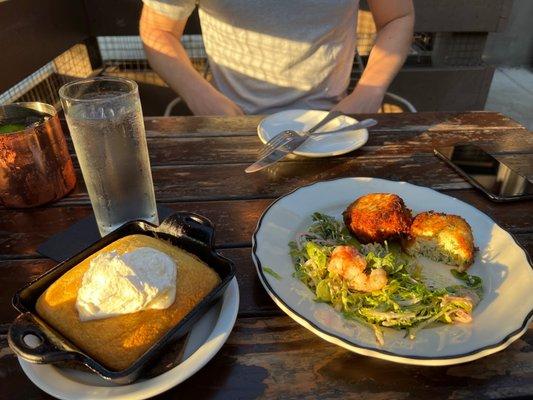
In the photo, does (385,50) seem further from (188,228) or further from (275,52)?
(188,228)

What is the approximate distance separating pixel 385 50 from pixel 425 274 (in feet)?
4.30

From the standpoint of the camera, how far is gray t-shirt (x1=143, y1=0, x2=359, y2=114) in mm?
1675

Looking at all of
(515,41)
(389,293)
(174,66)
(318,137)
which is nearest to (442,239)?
(389,293)

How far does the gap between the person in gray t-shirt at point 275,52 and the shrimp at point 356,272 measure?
3.32 ft

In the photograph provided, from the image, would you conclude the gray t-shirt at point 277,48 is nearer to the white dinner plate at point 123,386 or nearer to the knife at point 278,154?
the knife at point 278,154

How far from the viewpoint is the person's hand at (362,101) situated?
1664 millimetres

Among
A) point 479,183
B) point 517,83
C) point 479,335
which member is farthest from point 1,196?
point 517,83

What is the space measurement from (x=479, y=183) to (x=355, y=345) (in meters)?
0.71

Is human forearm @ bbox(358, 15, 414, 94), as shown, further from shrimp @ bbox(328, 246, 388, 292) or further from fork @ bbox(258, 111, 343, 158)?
shrimp @ bbox(328, 246, 388, 292)

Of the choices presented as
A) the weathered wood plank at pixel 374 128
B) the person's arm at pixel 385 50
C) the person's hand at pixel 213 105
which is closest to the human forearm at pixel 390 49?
the person's arm at pixel 385 50

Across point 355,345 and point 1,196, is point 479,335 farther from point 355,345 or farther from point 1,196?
point 1,196

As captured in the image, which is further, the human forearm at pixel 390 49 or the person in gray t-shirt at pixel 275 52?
the human forearm at pixel 390 49

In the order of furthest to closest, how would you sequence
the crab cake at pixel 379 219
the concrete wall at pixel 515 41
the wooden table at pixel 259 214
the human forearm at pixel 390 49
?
the concrete wall at pixel 515 41, the human forearm at pixel 390 49, the crab cake at pixel 379 219, the wooden table at pixel 259 214

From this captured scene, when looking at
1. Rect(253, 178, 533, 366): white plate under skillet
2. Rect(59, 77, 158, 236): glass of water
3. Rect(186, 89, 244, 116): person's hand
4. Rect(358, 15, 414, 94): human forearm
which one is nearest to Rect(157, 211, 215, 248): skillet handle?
Rect(253, 178, 533, 366): white plate under skillet
